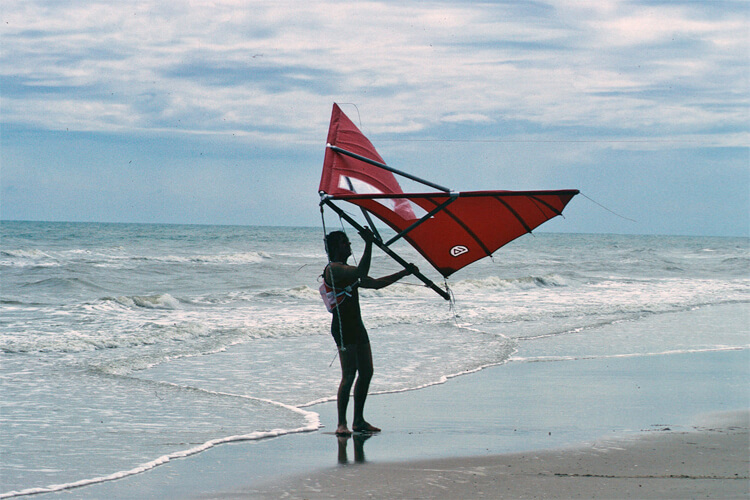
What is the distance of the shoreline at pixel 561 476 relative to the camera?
4.58 metres

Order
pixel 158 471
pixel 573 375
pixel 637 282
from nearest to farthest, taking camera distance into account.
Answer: pixel 158 471 → pixel 573 375 → pixel 637 282

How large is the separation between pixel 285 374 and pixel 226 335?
3390 mm

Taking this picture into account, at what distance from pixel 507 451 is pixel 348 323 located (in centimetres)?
154

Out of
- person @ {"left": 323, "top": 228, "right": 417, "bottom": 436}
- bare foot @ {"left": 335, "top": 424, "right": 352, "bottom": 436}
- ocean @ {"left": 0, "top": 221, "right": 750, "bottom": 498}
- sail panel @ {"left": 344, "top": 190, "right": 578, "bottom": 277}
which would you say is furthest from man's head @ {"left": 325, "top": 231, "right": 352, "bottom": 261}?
→ ocean @ {"left": 0, "top": 221, "right": 750, "bottom": 498}

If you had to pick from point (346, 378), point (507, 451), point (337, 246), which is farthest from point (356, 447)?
point (337, 246)

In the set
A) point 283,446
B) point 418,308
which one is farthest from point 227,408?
point 418,308

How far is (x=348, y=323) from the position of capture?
615 cm

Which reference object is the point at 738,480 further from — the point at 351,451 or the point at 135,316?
the point at 135,316

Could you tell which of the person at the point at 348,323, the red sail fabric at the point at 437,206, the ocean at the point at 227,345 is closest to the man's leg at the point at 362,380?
Result: the person at the point at 348,323

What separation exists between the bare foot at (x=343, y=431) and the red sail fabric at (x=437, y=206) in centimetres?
153

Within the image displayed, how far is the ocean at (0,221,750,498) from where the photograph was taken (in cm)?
610

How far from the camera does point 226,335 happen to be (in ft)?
39.8

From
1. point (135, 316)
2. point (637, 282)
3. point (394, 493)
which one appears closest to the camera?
point (394, 493)

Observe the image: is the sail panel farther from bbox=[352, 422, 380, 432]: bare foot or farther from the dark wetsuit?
bbox=[352, 422, 380, 432]: bare foot
